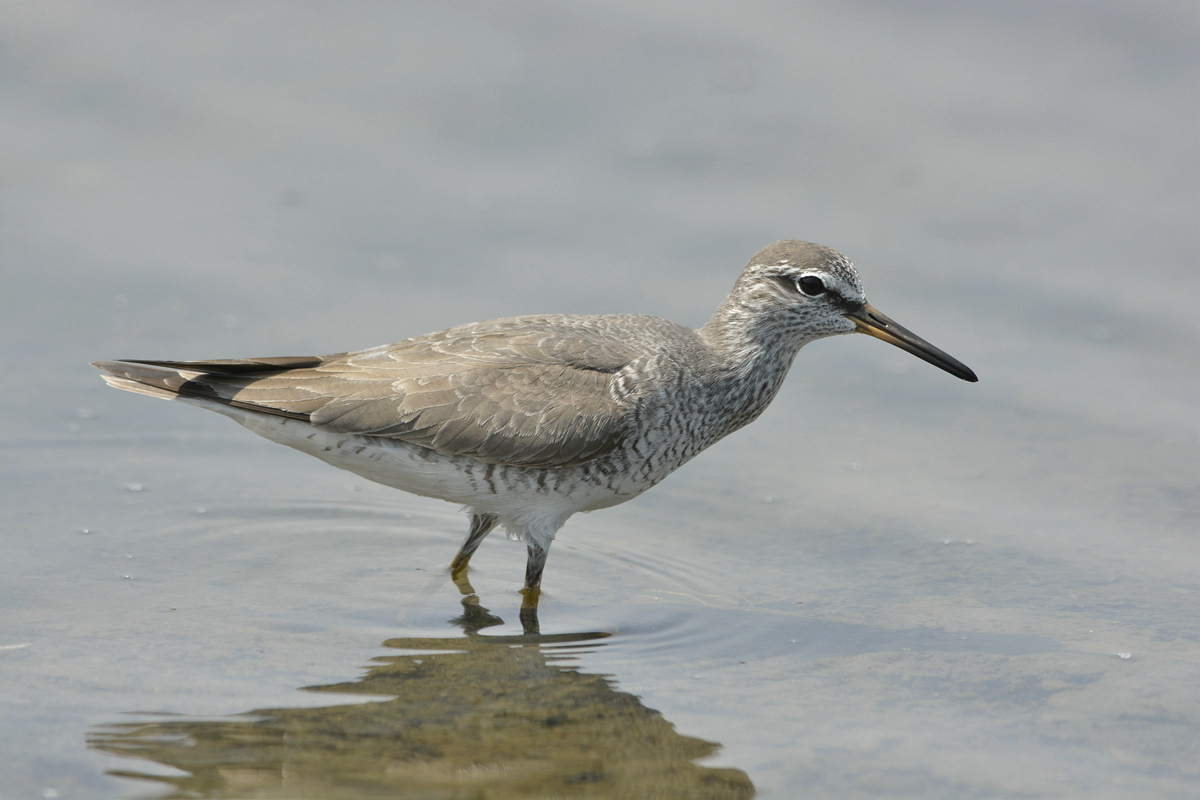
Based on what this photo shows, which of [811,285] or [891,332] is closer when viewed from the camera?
[811,285]

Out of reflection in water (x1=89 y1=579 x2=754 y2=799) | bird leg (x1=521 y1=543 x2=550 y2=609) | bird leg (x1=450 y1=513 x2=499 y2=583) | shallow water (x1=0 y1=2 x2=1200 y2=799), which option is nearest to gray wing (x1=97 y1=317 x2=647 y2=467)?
bird leg (x1=521 y1=543 x2=550 y2=609)

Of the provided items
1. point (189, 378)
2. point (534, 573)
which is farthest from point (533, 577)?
point (189, 378)

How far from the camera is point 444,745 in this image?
19.1 ft

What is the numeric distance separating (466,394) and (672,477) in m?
2.37

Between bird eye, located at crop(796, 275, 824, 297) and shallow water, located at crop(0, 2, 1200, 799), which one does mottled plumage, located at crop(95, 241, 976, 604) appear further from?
shallow water, located at crop(0, 2, 1200, 799)

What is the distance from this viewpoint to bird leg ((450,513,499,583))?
7859 mm

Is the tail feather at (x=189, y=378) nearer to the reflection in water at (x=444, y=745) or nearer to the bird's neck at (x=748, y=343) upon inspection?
the reflection in water at (x=444, y=745)

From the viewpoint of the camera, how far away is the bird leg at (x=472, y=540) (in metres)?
7.86

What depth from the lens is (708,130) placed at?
1223 centimetres

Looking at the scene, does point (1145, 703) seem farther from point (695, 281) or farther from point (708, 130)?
point (708, 130)

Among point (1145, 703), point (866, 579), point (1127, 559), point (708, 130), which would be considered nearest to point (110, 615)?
point (866, 579)

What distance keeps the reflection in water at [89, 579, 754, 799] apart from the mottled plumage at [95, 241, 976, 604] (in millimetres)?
1179

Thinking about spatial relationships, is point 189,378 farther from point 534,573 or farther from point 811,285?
point 811,285

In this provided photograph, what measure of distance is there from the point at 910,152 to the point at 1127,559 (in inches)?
195
